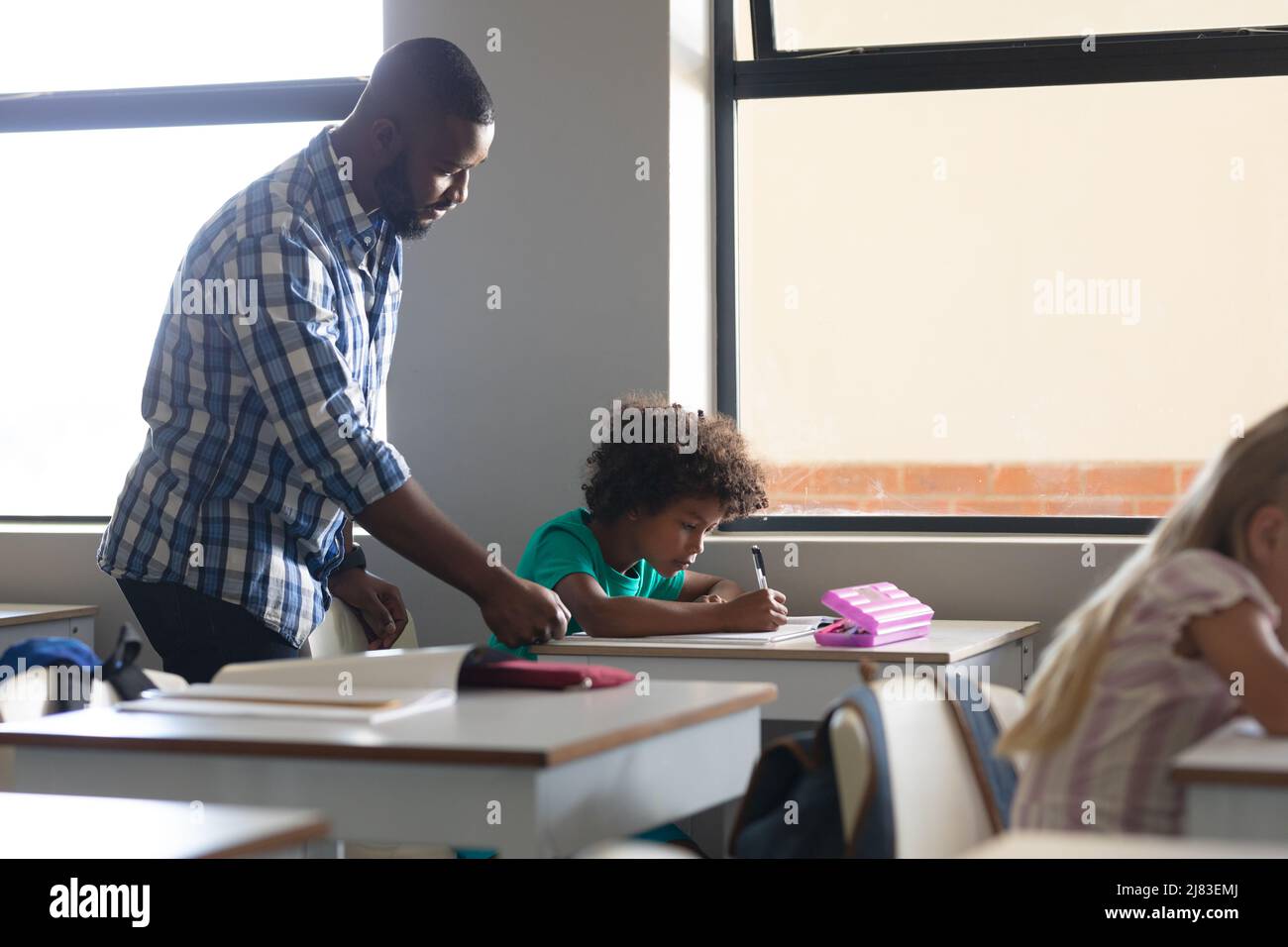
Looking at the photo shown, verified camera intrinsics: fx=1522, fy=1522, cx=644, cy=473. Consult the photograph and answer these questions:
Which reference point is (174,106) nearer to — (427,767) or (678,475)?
(678,475)

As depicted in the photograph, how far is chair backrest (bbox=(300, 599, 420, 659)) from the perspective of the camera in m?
2.59

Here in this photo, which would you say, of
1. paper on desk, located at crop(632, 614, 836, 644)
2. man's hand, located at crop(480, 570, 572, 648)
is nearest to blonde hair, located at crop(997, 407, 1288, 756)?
man's hand, located at crop(480, 570, 572, 648)

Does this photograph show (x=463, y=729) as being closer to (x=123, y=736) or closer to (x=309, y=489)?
(x=123, y=736)

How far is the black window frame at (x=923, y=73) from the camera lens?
3.63 metres

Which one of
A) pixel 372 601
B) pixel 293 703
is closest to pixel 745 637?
pixel 372 601

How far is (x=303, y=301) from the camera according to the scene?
2.33m

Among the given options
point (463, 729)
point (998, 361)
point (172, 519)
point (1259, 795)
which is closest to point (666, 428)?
point (998, 361)

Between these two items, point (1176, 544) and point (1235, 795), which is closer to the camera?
point (1235, 795)

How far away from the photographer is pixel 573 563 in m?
3.01

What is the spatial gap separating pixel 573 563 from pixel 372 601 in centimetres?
42

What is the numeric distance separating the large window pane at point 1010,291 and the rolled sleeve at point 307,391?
1747 mm

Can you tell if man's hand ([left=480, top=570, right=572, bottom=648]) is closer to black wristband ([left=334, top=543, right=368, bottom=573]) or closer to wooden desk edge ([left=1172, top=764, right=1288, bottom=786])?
black wristband ([left=334, top=543, right=368, bottom=573])
